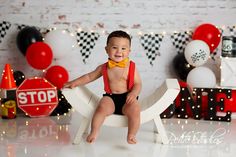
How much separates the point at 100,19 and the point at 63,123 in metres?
1.19

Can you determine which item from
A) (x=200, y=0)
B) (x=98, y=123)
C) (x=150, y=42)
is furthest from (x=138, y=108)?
(x=200, y=0)

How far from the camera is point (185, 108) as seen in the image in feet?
12.4

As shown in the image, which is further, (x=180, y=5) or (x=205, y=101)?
(x=180, y=5)

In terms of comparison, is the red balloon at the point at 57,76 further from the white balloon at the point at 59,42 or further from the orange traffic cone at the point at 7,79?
the orange traffic cone at the point at 7,79

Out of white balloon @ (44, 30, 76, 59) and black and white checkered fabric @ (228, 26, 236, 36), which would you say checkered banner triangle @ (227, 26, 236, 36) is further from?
Answer: white balloon @ (44, 30, 76, 59)

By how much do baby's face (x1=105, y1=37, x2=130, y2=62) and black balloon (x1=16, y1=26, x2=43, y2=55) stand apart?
118 centimetres

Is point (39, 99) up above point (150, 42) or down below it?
Result: below

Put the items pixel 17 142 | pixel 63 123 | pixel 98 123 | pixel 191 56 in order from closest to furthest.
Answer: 1. pixel 98 123
2. pixel 17 142
3. pixel 63 123
4. pixel 191 56

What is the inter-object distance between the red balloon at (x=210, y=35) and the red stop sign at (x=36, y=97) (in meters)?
1.44

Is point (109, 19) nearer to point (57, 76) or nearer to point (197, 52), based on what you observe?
point (57, 76)

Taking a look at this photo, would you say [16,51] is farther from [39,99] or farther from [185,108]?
[185,108]

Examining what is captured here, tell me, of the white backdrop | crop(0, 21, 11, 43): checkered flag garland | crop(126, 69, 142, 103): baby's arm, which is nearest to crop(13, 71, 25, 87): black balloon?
the white backdrop

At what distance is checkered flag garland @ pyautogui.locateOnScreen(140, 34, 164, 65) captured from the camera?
4.35 meters

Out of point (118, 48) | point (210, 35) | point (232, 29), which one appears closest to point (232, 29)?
point (232, 29)
